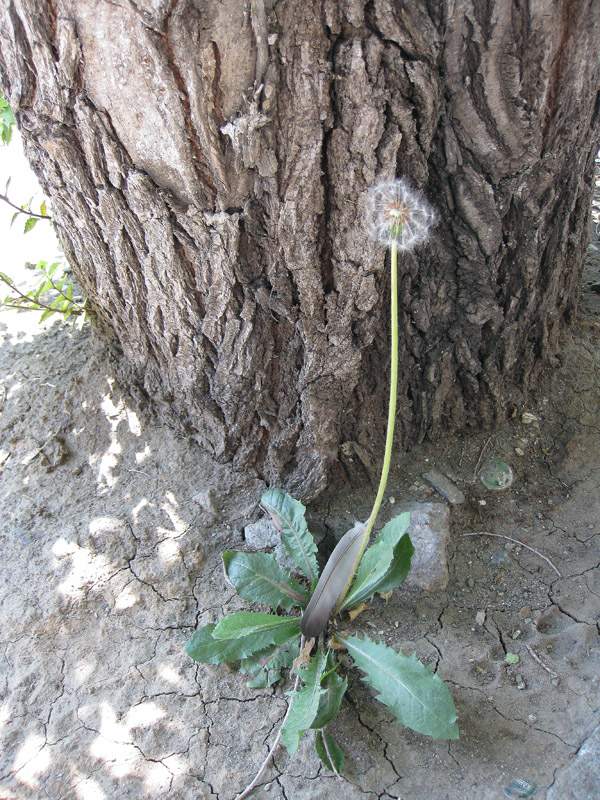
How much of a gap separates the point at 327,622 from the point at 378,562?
307 millimetres

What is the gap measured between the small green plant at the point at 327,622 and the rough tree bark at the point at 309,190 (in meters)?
0.19

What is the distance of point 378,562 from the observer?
1.78 m

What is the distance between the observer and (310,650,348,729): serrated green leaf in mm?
1613

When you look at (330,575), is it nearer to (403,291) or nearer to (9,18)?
(403,291)

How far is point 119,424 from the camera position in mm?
2480

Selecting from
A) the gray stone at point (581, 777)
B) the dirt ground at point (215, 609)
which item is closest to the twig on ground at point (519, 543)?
the dirt ground at point (215, 609)

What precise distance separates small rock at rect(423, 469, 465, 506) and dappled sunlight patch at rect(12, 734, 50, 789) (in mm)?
1574

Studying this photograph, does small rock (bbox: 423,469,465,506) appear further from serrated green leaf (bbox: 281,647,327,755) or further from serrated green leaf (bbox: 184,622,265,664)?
serrated green leaf (bbox: 184,622,265,664)

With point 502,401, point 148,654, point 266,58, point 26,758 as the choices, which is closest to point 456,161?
point 266,58

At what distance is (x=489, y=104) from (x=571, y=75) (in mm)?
273

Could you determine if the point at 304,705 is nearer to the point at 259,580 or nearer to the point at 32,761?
the point at 259,580

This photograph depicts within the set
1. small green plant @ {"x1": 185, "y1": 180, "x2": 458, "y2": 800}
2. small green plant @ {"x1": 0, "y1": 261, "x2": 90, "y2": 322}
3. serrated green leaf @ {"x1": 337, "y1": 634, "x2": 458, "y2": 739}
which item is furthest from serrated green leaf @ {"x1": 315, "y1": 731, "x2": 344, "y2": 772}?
small green plant @ {"x1": 0, "y1": 261, "x2": 90, "y2": 322}

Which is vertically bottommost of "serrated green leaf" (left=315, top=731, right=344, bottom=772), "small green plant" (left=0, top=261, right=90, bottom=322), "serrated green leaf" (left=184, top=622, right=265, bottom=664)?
"serrated green leaf" (left=315, top=731, right=344, bottom=772)

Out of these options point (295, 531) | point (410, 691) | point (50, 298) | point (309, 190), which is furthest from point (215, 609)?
point (50, 298)
